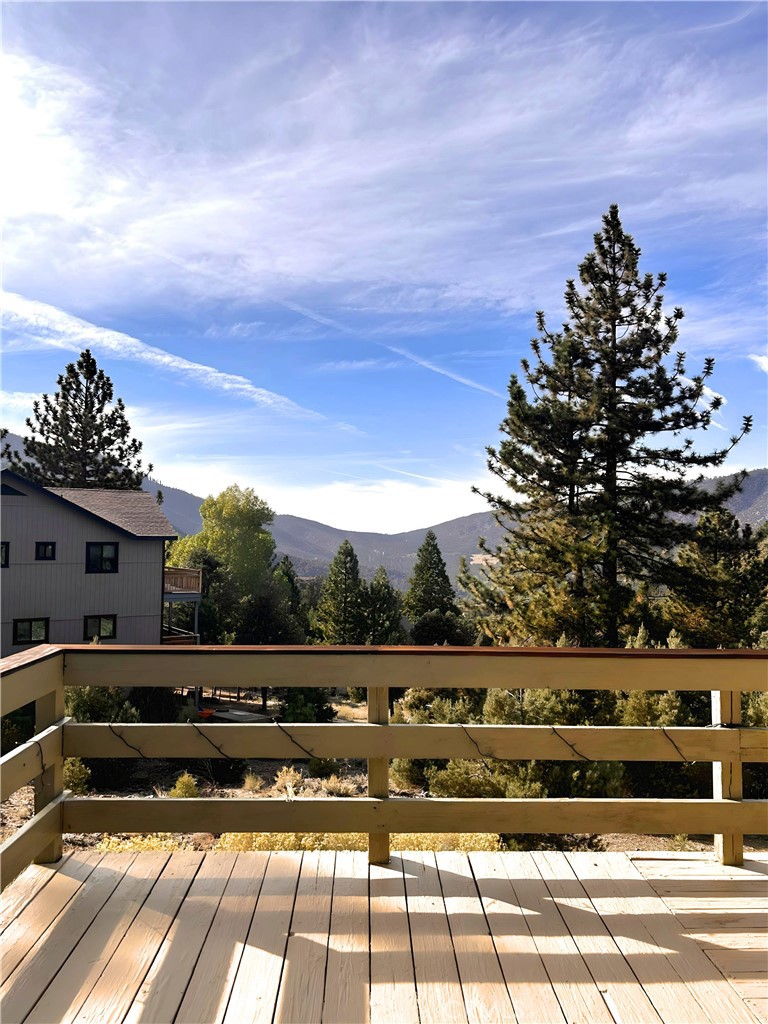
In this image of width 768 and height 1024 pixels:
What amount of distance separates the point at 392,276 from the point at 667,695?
26.6m

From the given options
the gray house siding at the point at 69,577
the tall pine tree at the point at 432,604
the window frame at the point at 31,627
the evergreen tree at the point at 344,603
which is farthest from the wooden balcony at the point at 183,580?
the tall pine tree at the point at 432,604

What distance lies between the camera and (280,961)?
222 centimetres

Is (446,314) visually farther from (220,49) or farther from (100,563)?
(220,49)

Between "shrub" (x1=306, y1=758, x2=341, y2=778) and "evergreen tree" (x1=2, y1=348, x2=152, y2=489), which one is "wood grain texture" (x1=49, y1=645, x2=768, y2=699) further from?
"evergreen tree" (x1=2, y1=348, x2=152, y2=489)

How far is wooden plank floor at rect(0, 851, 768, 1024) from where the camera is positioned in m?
2.00

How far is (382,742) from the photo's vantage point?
284 cm

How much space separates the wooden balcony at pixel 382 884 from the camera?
206 centimetres

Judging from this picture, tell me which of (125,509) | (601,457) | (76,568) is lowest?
(76,568)

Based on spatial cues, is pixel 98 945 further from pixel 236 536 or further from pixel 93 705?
pixel 236 536

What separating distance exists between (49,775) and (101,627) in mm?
18790

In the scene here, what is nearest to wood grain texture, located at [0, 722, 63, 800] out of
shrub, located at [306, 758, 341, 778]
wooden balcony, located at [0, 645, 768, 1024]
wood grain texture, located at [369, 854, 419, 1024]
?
wooden balcony, located at [0, 645, 768, 1024]

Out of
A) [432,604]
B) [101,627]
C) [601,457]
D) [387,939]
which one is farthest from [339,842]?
[432,604]

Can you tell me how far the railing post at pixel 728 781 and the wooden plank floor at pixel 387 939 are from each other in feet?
0.22

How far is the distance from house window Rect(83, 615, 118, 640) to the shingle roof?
247 centimetres
